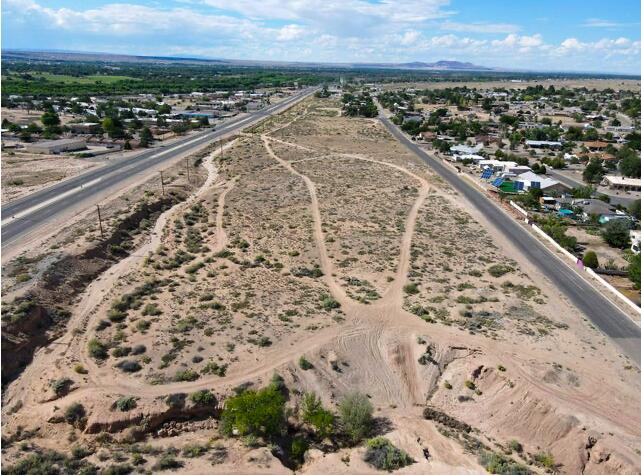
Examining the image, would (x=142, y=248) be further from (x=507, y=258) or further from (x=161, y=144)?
A: (x=161, y=144)

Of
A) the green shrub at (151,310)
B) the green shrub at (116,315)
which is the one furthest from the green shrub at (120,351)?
the green shrub at (151,310)

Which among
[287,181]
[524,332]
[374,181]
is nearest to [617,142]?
[374,181]

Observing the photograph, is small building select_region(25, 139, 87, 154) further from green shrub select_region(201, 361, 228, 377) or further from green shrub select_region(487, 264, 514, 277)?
green shrub select_region(487, 264, 514, 277)

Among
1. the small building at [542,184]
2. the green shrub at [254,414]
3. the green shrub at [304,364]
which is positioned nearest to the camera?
the green shrub at [254,414]

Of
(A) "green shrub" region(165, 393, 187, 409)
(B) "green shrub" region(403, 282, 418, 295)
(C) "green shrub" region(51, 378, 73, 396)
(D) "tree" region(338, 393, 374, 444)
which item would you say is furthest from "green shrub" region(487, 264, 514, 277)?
(C) "green shrub" region(51, 378, 73, 396)

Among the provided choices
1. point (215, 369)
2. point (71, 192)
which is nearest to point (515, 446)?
point (215, 369)

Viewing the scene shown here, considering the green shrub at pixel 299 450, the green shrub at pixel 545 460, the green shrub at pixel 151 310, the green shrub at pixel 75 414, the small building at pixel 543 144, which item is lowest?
the green shrub at pixel 545 460

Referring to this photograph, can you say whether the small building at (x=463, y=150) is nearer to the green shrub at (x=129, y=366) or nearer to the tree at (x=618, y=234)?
the tree at (x=618, y=234)
